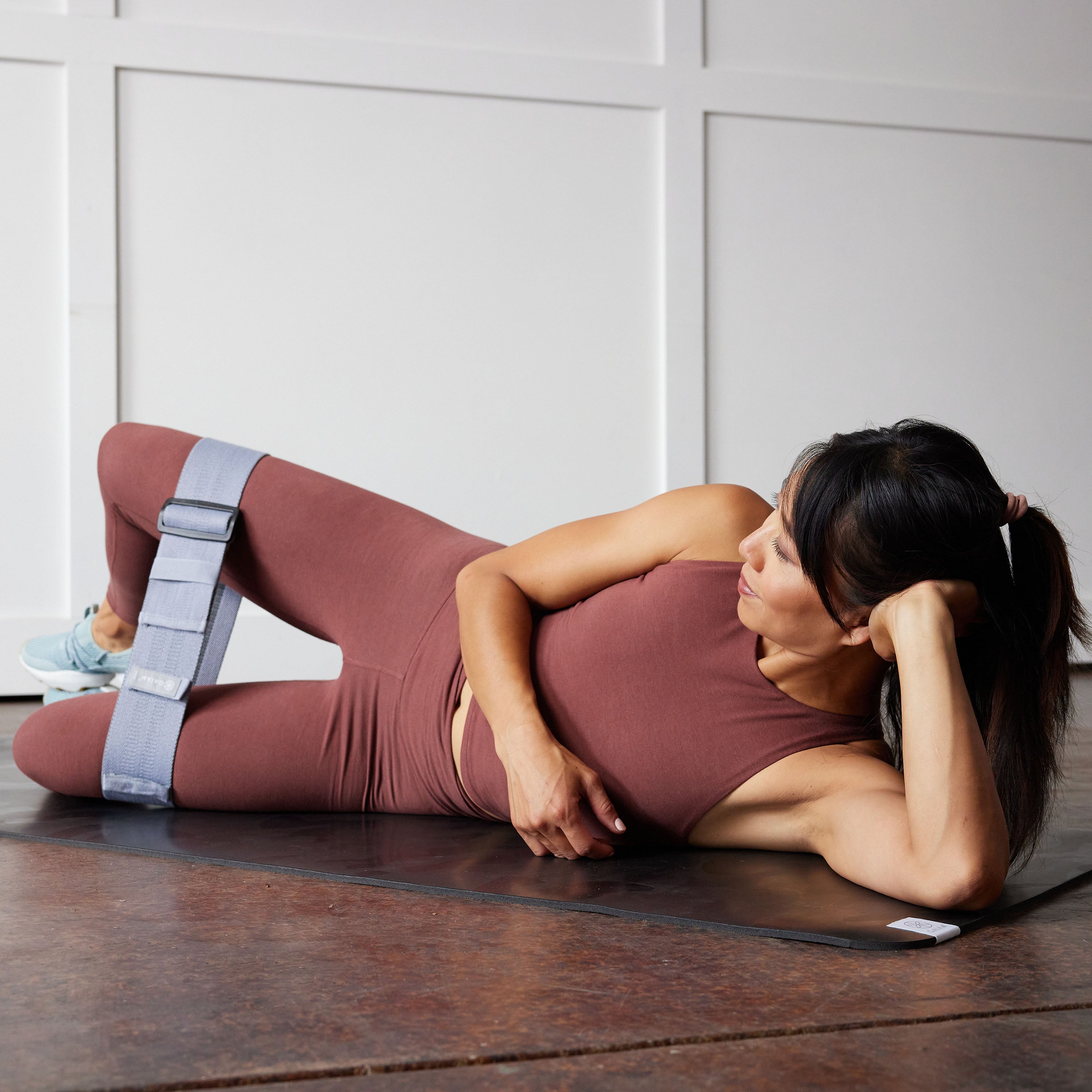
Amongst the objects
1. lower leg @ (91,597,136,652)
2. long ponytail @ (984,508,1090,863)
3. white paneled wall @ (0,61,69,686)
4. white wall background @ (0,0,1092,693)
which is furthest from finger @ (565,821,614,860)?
white paneled wall @ (0,61,69,686)

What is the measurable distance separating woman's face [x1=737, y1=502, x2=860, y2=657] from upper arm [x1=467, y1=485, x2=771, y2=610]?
13 centimetres

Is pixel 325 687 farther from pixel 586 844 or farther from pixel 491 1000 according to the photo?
pixel 491 1000

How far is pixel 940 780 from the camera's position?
1098mm

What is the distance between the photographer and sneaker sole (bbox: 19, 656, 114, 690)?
222 centimetres

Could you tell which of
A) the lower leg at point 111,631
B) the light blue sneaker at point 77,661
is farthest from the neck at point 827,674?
the light blue sneaker at point 77,661

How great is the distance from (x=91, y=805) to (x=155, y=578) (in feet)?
1.13

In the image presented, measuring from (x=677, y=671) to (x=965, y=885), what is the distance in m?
0.38

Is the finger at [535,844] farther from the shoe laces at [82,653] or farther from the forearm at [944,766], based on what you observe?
the shoe laces at [82,653]

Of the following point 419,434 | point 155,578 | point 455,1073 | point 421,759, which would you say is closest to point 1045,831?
point 421,759

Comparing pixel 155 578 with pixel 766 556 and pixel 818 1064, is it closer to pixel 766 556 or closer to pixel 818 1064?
pixel 766 556

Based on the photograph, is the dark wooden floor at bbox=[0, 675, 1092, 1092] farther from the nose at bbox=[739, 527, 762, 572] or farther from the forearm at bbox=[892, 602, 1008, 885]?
the nose at bbox=[739, 527, 762, 572]

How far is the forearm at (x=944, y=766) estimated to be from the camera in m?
1.10

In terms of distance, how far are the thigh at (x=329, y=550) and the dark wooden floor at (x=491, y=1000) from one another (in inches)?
18.5

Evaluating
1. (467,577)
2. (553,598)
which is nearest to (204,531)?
(467,577)
